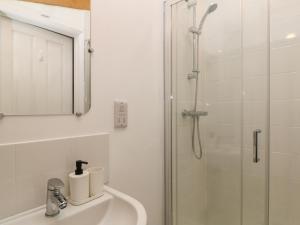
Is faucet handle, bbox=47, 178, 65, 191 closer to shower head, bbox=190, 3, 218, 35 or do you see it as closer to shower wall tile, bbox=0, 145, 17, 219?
shower wall tile, bbox=0, 145, 17, 219

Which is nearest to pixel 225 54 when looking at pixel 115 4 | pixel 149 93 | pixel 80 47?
pixel 149 93

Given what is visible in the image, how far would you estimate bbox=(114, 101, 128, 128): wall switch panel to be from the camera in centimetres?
111

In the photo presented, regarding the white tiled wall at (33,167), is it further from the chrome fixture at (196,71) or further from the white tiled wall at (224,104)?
the white tiled wall at (224,104)

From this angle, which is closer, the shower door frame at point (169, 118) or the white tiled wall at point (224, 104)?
the shower door frame at point (169, 118)

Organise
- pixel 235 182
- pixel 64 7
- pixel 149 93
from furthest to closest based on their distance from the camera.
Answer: pixel 235 182
pixel 149 93
pixel 64 7

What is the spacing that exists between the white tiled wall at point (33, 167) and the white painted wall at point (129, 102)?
4cm

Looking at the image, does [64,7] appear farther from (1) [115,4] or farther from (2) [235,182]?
(2) [235,182]

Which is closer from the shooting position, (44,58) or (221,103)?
(44,58)

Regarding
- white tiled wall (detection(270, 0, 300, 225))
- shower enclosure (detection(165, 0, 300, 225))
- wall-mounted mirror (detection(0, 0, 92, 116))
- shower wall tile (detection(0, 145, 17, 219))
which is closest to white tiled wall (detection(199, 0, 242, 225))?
shower enclosure (detection(165, 0, 300, 225))

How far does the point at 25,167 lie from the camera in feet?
2.54

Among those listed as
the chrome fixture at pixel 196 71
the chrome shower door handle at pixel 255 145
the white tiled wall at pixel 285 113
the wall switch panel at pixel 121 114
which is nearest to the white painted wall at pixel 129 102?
the wall switch panel at pixel 121 114

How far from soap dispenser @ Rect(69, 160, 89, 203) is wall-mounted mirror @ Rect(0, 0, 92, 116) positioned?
0.84 ft

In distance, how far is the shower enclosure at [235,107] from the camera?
148cm

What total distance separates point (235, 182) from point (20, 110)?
1525mm
